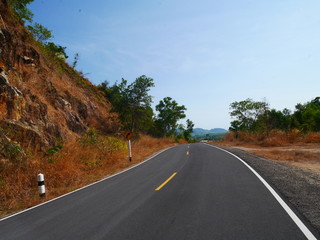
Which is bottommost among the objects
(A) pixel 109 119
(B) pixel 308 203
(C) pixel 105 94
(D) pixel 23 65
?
(B) pixel 308 203

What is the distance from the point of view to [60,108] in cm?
1599

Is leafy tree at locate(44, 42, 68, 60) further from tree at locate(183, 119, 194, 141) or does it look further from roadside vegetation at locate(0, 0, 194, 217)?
tree at locate(183, 119, 194, 141)

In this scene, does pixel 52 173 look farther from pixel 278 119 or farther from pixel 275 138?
pixel 278 119

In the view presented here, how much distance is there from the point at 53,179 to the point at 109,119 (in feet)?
55.9

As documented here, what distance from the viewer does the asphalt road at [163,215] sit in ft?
12.0

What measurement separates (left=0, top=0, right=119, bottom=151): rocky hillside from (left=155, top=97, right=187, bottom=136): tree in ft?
101

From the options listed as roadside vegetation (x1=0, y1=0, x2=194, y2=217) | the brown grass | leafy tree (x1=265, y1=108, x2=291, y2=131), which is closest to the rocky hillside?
roadside vegetation (x1=0, y1=0, x2=194, y2=217)

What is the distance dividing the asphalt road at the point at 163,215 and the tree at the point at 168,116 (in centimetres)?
4255

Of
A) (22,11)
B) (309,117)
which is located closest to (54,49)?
(22,11)

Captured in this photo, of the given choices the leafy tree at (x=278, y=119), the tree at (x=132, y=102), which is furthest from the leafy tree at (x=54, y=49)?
the leafy tree at (x=278, y=119)

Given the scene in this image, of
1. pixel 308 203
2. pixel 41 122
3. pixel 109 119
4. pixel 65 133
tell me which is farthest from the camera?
pixel 109 119

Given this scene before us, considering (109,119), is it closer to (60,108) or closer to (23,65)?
(60,108)

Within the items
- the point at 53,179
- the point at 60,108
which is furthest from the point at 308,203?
the point at 60,108

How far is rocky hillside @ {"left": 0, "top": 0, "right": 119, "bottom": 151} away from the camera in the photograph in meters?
9.98
